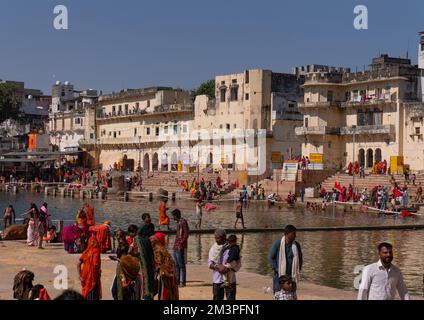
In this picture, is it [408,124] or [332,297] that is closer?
[332,297]

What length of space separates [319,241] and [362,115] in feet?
104

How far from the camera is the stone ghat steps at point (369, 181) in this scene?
44.5 metres

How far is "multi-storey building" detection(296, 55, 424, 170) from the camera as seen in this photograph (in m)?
51.1

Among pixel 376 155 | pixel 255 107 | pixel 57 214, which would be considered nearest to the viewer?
pixel 57 214

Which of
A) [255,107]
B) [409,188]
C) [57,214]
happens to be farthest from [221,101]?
[57,214]

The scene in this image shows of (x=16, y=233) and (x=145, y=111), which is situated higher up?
(x=145, y=111)

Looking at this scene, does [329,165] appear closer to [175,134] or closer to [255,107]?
[255,107]

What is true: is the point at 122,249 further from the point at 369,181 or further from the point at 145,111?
the point at 145,111

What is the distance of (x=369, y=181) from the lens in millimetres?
47156

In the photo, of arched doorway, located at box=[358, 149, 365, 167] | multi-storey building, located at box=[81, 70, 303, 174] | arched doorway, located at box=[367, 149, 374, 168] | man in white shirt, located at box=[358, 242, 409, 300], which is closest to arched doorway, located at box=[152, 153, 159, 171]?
multi-storey building, located at box=[81, 70, 303, 174]

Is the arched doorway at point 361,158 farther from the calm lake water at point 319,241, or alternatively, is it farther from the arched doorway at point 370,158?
the calm lake water at point 319,241

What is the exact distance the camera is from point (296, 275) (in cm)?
1049

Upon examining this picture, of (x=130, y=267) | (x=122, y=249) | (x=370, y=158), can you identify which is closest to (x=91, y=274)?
(x=130, y=267)

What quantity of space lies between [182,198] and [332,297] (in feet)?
129
